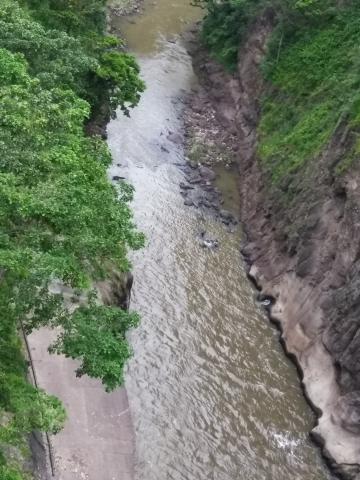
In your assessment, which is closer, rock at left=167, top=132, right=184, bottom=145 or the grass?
the grass

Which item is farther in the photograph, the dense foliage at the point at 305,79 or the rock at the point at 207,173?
the rock at the point at 207,173

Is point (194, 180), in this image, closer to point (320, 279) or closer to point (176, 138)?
point (176, 138)

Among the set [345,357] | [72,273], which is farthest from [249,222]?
[72,273]

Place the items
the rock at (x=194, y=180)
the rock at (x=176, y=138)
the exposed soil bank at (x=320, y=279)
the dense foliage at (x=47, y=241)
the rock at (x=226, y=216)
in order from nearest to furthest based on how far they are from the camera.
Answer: the dense foliage at (x=47, y=241), the exposed soil bank at (x=320, y=279), the rock at (x=226, y=216), the rock at (x=194, y=180), the rock at (x=176, y=138)

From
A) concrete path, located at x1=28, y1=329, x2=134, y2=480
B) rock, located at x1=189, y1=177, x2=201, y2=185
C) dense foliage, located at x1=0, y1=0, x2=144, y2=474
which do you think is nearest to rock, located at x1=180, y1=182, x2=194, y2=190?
rock, located at x1=189, y1=177, x2=201, y2=185

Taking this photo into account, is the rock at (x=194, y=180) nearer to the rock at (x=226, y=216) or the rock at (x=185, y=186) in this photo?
the rock at (x=185, y=186)

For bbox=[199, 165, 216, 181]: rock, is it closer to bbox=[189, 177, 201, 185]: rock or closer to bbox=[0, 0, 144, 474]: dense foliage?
bbox=[189, 177, 201, 185]: rock

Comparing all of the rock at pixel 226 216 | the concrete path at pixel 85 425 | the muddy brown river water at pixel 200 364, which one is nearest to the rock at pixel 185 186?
the muddy brown river water at pixel 200 364
